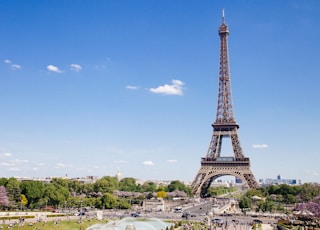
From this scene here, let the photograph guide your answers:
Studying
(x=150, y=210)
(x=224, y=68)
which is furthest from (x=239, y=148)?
(x=150, y=210)

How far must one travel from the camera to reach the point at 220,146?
9150 cm

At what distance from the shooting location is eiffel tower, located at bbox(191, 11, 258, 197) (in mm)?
85688

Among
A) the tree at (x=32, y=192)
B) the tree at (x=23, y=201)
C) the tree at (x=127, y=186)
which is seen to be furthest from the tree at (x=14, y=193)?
the tree at (x=127, y=186)

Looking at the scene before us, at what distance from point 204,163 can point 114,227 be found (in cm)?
5263

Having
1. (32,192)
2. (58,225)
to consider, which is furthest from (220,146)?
(58,225)

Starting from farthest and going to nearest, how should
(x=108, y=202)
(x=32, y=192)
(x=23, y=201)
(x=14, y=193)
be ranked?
(x=108, y=202) < (x=32, y=192) < (x=14, y=193) < (x=23, y=201)

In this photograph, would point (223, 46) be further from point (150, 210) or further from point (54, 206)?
point (54, 206)

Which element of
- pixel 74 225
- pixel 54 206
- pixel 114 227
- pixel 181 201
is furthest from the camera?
pixel 181 201

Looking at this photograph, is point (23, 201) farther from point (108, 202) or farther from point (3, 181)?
point (108, 202)

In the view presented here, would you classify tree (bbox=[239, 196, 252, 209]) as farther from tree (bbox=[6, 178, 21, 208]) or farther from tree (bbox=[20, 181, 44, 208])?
tree (bbox=[6, 178, 21, 208])

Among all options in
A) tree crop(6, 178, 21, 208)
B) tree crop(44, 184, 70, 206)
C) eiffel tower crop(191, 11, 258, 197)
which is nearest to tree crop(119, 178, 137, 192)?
eiffel tower crop(191, 11, 258, 197)

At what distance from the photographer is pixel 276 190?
3711 inches

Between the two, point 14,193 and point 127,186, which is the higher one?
point 127,186

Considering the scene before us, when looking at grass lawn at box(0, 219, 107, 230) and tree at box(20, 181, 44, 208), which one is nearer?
grass lawn at box(0, 219, 107, 230)
